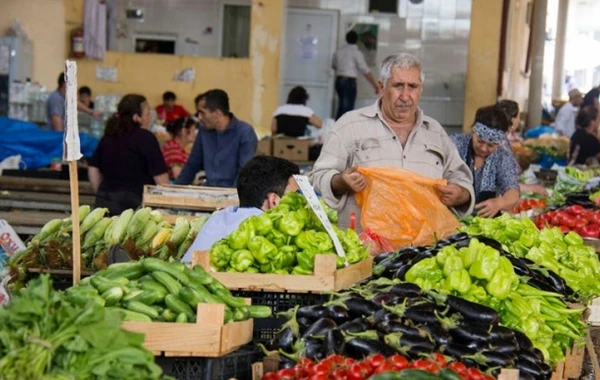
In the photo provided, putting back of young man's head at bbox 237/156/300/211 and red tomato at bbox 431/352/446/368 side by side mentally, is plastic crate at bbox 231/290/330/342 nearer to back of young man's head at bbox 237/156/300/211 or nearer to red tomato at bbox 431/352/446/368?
red tomato at bbox 431/352/446/368

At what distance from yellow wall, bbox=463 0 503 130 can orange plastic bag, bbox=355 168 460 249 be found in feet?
49.5

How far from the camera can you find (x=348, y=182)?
21.3ft

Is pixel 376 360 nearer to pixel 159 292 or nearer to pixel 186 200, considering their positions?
→ pixel 159 292

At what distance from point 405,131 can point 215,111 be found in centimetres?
360

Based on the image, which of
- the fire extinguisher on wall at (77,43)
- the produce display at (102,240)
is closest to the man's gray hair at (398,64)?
the produce display at (102,240)

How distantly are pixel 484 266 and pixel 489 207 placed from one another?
2870 millimetres

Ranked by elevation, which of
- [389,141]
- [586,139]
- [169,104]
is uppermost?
[389,141]

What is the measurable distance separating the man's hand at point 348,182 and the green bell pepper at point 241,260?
1552 mm

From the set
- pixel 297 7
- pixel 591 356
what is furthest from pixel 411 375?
pixel 297 7

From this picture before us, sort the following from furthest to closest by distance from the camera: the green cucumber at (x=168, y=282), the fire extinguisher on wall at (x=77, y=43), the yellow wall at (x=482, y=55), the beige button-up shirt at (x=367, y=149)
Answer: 1. the yellow wall at (x=482, y=55)
2. the fire extinguisher on wall at (x=77, y=43)
3. the beige button-up shirt at (x=367, y=149)
4. the green cucumber at (x=168, y=282)

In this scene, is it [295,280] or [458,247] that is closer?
[295,280]

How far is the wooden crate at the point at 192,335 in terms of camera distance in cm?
405

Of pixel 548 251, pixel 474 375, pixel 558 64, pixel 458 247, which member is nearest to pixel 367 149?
pixel 548 251

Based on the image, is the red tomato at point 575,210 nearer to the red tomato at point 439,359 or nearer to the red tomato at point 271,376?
the red tomato at point 439,359
